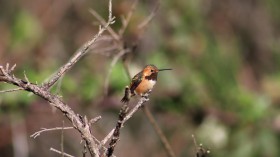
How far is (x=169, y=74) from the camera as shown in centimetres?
447

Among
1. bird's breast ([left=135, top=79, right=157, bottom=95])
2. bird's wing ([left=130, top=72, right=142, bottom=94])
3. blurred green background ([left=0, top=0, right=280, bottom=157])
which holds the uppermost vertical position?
blurred green background ([left=0, top=0, right=280, bottom=157])

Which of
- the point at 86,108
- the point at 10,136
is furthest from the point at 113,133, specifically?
the point at 10,136

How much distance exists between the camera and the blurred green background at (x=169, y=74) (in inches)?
165

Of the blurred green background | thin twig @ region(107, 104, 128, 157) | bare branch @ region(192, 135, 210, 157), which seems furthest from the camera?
the blurred green background

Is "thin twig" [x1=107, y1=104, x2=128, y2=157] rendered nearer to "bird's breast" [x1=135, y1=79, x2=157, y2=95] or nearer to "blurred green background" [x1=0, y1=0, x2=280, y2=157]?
"bird's breast" [x1=135, y1=79, x2=157, y2=95]

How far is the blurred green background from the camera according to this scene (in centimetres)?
418

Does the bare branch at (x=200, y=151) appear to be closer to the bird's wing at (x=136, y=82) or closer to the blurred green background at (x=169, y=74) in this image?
the bird's wing at (x=136, y=82)

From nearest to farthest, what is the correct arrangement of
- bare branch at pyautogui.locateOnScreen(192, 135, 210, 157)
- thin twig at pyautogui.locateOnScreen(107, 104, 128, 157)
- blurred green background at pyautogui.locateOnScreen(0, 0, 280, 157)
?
thin twig at pyautogui.locateOnScreen(107, 104, 128, 157) < bare branch at pyautogui.locateOnScreen(192, 135, 210, 157) < blurred green background at pyautogui.locateOnScreen(0, 0, 280, 157)

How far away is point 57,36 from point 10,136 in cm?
142

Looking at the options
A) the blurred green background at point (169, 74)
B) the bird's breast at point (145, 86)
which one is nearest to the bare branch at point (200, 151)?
the bird's breast at point (145, 86)

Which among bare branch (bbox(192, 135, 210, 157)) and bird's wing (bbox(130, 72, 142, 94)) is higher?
bird's wing (bbox(130, 72, 142, 94))

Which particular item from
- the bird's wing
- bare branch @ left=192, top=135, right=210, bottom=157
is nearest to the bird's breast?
the bird's wing

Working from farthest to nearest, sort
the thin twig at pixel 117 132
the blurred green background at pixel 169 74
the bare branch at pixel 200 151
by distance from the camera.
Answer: the blurred green background at pixel 169 74 → the bare branch at pixel 200 151 → the thin twig at pixel 117 132

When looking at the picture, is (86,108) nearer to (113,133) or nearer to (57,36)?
(57,36)
